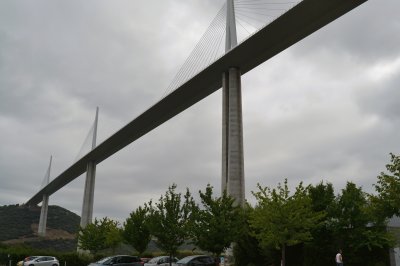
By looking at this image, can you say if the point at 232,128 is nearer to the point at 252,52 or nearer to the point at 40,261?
the point at 252,52

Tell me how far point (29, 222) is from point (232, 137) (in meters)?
114

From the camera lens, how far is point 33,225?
129 m

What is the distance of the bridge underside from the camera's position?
33434 millimetres

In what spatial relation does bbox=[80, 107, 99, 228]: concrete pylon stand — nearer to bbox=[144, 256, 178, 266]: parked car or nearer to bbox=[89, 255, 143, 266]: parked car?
bbox=[144, 256, 178, 266]: parked car

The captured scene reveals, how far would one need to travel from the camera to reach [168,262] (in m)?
30.7

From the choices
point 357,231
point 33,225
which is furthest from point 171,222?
point 33,225

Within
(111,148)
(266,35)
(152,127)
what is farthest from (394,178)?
(111,148)

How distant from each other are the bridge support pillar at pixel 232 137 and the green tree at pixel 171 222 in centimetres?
739

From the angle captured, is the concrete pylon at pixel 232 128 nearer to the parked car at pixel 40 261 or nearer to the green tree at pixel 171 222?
the green tree at pixel 171 222

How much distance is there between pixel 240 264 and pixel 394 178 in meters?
13.1

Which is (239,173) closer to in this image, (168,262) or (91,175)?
(168,262)

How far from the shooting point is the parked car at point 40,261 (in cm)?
3319

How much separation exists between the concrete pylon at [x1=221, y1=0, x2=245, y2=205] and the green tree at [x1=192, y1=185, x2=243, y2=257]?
8.88 metres

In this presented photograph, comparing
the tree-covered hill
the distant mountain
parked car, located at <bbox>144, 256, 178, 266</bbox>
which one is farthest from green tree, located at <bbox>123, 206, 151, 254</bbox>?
the tree-covered hill
